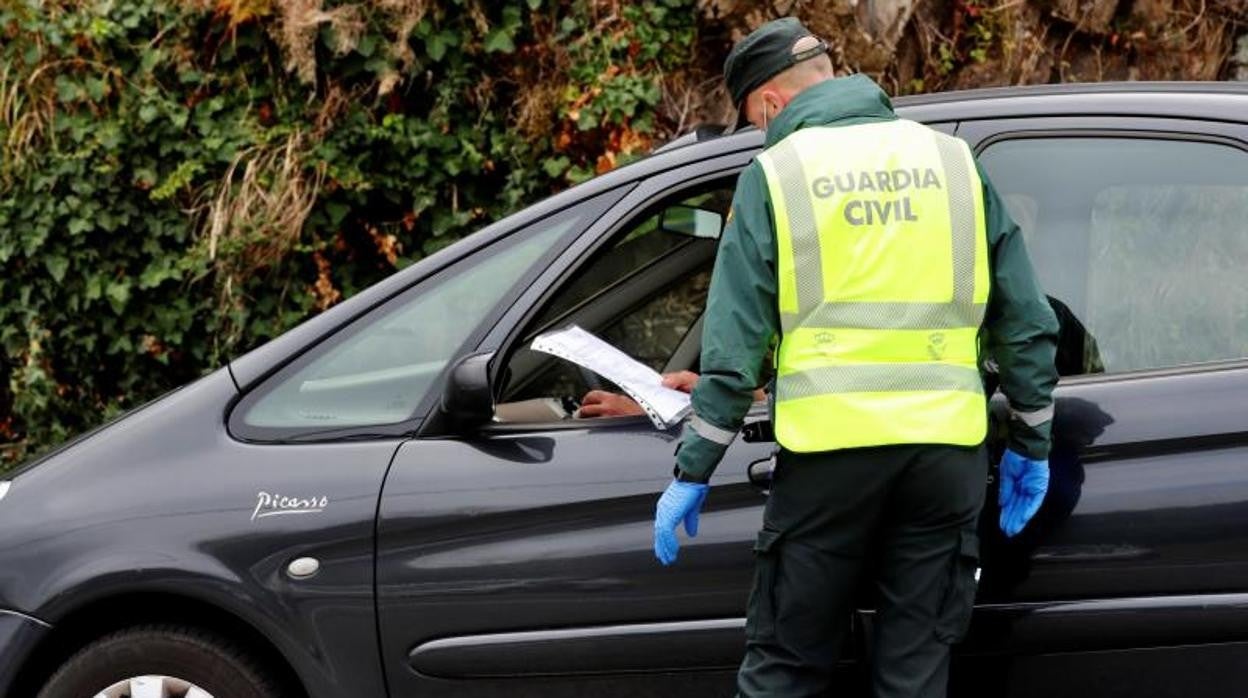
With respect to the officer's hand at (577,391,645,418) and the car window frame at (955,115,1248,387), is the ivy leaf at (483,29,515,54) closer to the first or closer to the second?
the officer's hand at (577,391,645,418)

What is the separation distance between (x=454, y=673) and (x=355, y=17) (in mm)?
4004

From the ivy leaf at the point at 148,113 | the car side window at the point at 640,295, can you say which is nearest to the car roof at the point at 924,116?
the car side window at the point at 640,295

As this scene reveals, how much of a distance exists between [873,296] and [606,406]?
2.79 feet

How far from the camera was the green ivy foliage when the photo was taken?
7.09 meters

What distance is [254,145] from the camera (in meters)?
7.20

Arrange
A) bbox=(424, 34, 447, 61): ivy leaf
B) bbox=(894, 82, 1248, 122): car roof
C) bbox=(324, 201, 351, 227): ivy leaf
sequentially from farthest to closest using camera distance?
bbox=(324, 201, 351, 227): ivy leaf < bbox=(424, 34, 447, 61): ivy leaf < bbox=(894, 82, 1248, 122): car roof

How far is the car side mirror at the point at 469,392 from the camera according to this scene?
364 cm

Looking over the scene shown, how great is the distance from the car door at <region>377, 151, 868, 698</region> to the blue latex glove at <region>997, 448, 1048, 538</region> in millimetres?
488

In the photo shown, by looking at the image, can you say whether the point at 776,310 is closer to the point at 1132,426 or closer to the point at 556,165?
the point at 1132,426

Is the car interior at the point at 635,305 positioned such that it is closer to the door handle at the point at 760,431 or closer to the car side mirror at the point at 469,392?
the car side mirror at the point at 469,392

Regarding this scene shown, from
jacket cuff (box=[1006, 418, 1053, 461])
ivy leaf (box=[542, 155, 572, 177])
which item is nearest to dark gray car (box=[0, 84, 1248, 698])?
jacket cuff (box=[1006, 418, 1053, 461])

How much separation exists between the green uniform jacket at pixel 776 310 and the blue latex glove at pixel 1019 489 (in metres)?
0.03

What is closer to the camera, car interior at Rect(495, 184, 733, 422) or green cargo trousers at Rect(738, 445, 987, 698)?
green cargo trousers at Rect(738, 445, 987, 698)

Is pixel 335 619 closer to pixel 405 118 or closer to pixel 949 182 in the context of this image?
pixel 949 182
